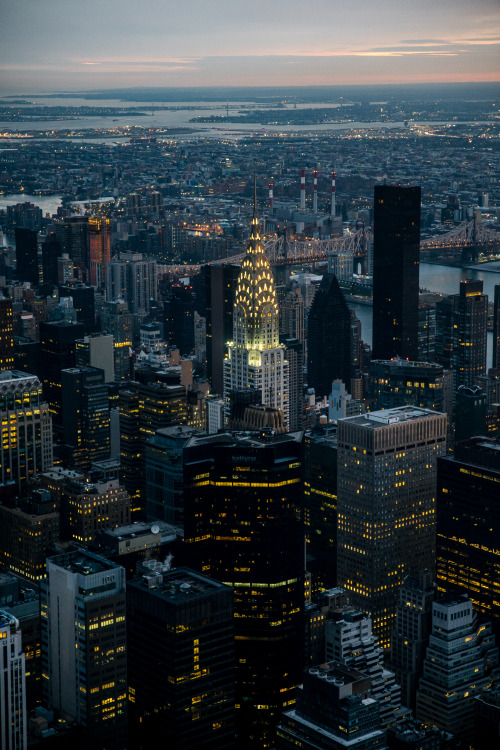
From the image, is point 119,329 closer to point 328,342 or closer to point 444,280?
point 328,342

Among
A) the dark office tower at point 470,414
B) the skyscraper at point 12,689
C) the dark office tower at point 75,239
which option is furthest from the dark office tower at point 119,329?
the skyscraper at point 12,689

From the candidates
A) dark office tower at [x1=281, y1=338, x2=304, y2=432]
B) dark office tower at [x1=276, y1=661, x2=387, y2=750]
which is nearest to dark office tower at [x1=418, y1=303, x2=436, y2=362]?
dark office tower at [x1=281, y1=338, x2=304, y2=432]

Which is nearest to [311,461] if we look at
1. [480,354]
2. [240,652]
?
[240,652]

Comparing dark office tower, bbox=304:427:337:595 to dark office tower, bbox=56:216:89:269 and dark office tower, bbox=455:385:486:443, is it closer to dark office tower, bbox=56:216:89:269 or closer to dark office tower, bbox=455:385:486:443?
dark office tower, bbox=455:385:486:443

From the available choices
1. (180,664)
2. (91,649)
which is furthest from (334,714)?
(91,649)

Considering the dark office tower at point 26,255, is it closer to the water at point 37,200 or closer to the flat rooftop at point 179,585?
the water at point 37,200

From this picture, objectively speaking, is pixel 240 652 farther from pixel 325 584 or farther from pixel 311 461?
pixel 311 461
